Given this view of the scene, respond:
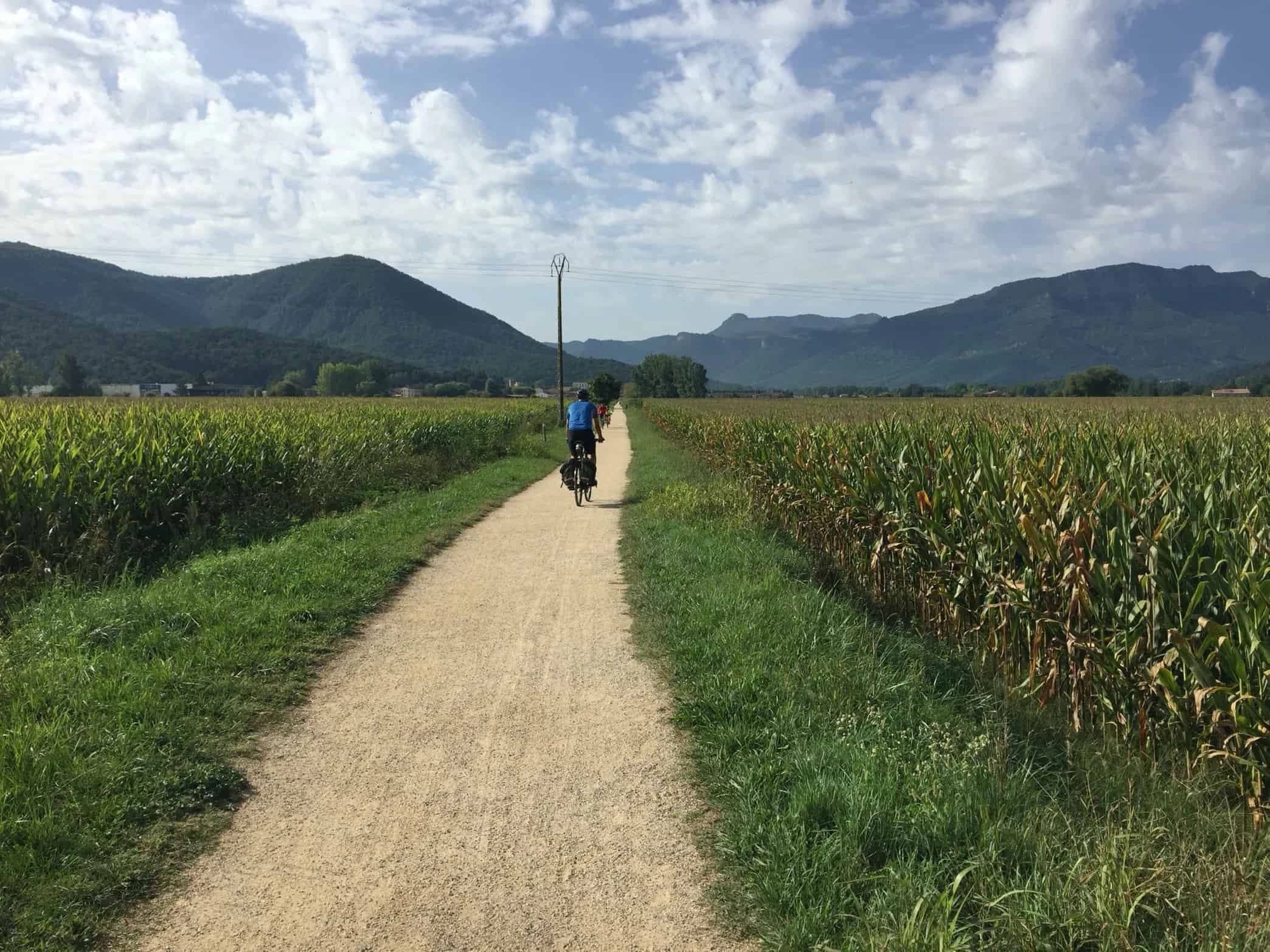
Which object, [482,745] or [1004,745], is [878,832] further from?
[482,745]

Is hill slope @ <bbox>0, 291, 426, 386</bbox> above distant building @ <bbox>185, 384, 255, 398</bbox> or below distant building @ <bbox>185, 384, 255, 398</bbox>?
above

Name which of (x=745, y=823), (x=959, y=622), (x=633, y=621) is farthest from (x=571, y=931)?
(x=959, y=622)

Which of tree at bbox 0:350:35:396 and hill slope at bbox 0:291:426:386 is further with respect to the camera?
hill slope at bbox 0:291:426:386

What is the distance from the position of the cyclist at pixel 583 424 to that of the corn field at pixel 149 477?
4.11 metres

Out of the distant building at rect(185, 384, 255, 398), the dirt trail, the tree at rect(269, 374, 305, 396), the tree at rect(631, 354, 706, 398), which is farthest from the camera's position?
the tree at rect(631, 354, 706, 398)

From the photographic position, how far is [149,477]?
981 cm

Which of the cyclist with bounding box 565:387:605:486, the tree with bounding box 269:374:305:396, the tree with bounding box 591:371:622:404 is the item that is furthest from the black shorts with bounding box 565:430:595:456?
the tree with bounding box 591:371:622:404

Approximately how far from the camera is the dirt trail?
2.92m

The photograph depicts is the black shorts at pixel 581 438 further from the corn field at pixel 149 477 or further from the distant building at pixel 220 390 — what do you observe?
the distant building at pixel 220 390

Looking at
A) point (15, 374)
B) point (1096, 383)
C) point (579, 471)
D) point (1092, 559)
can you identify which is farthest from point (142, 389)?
point (1096, 383)

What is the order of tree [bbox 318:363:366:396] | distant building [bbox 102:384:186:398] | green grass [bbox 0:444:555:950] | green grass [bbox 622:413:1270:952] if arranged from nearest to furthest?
green grass [bbox 622:413:1270:952] → green grass [bbox 0:444:555:950] → distant building [bbox 102:384:186:398] → tree [bbox 318:363:366:396]

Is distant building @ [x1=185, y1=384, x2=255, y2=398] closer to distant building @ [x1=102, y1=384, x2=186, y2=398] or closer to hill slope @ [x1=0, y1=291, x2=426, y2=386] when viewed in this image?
distant building @ [x1=102, y1=384, x2=186, y2=398]

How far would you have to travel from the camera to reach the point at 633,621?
275 inches

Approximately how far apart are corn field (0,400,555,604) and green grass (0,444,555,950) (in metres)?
1.15
